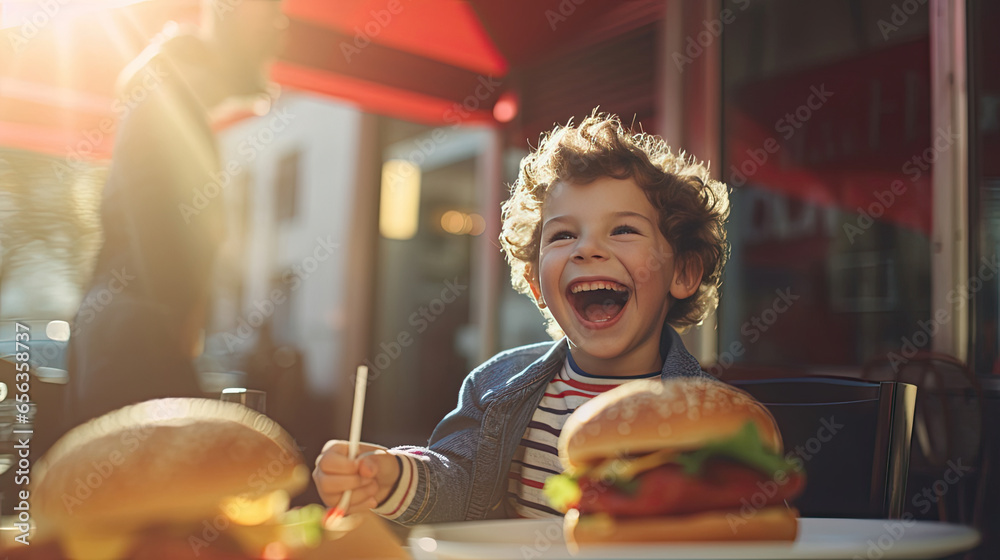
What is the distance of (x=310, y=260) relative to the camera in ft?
31.0

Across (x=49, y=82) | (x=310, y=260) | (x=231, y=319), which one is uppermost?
(x=49, y=82)

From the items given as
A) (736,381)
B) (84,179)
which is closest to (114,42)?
(84,179)

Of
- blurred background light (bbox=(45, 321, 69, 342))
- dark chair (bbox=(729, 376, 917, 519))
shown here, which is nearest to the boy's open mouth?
dark chair (bbox=(729, 376, 917, 519))

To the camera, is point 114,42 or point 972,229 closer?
point 972,229

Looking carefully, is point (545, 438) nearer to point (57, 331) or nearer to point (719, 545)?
point (719, 545)

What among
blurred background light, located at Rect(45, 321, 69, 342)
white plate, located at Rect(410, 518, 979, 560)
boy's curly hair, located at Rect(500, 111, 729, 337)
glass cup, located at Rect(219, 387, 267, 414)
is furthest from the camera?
blurred background light, located at Rect(45, 321, 69, 342)

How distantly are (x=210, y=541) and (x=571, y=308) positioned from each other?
A: 0.87 metres

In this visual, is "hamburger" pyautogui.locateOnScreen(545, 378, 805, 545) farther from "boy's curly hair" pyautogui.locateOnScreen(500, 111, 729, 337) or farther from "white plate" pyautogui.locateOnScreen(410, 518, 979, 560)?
"boy's curly hair" pyautogui.locateOnScreen(500, 111, 729, 337)

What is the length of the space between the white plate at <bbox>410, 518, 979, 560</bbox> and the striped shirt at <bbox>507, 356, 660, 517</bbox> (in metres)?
0.52

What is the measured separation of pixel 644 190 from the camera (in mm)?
1524

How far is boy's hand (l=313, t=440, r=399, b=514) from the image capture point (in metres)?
0.97

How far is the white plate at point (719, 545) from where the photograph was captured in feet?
2.17

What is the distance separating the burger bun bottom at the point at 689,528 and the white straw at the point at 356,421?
11.5 inches

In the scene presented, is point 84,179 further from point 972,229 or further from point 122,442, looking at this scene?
point 972,229
